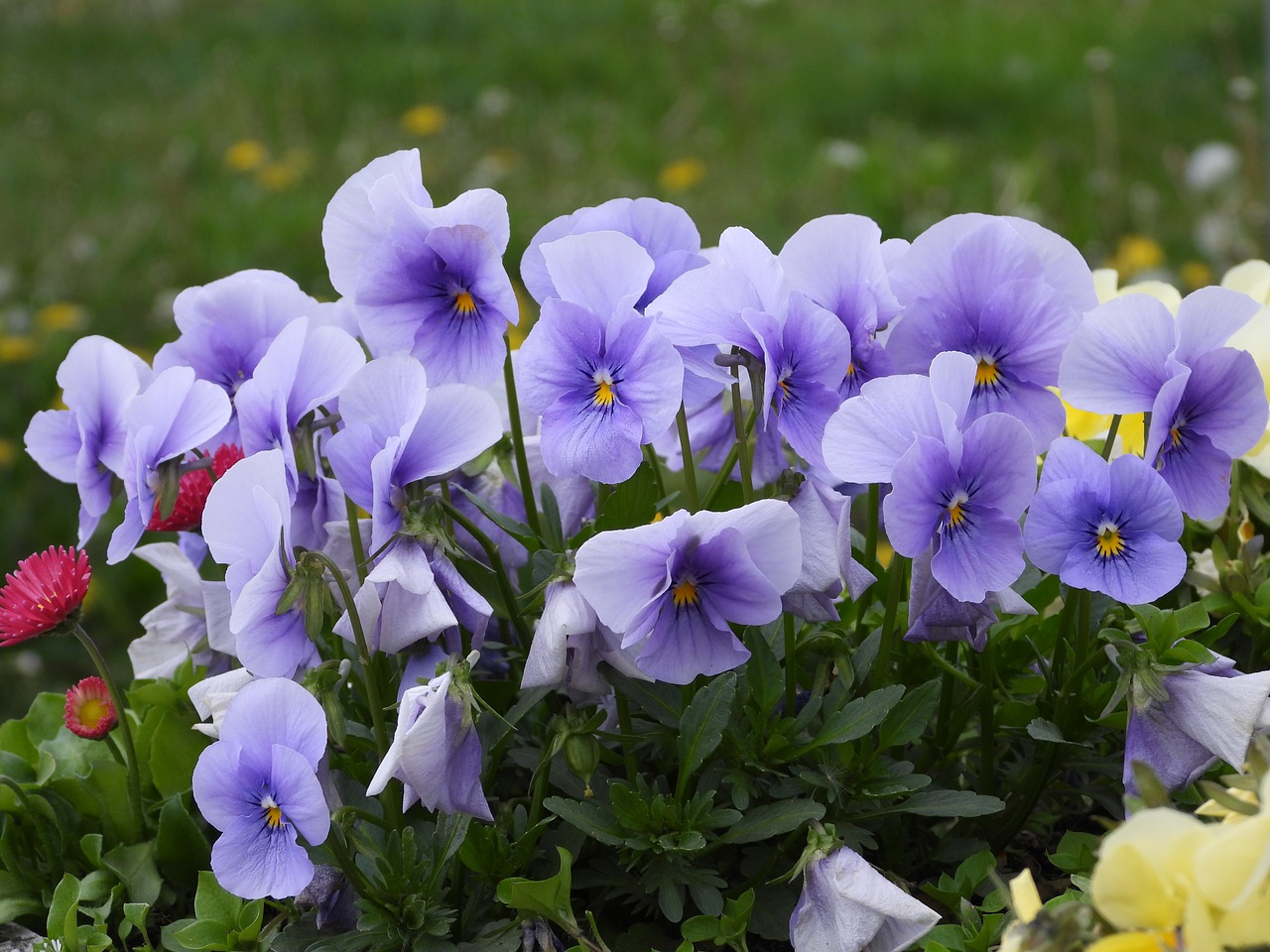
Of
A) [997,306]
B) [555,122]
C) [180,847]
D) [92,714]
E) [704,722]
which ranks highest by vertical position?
[997,306]

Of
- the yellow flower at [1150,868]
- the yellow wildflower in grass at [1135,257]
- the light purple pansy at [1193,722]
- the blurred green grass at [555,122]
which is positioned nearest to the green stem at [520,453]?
the light purple pansy at [1193,722]

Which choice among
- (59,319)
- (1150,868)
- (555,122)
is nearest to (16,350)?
(59,319)

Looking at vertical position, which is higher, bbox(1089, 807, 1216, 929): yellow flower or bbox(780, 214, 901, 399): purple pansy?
bbox(780, 214, 901, 399): purple pansy

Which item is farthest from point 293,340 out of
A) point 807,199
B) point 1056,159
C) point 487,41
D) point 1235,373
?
point 487,41

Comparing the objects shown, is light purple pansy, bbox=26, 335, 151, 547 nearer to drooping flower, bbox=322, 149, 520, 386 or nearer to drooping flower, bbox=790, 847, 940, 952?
drooping flower, bbox=322, 149, 520, 386

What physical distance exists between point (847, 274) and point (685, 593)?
258mm

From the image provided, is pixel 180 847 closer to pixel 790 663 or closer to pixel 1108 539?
pixel 790 663

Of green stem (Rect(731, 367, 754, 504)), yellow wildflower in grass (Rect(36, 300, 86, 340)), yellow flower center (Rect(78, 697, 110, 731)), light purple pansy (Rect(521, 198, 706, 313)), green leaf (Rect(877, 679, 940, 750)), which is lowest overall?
yellow wildflower in grass (Rect(36, 300, 86, 340))

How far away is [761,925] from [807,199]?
10.3ft

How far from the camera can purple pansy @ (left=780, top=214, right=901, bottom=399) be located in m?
0.96

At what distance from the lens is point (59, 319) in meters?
3.33

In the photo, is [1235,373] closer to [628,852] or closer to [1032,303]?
[1032,303]

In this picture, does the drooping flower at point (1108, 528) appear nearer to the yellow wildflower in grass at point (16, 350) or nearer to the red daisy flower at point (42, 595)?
the red daisy flower at point (42, 595)

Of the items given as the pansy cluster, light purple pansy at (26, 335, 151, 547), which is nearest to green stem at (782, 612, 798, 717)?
the pansy cluster
